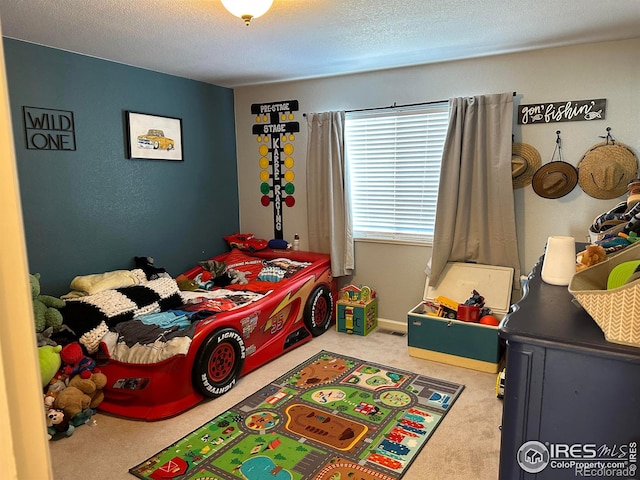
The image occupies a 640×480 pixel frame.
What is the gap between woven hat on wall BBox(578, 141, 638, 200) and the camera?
303 cm

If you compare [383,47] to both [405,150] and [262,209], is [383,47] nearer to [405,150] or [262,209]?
[405,150]

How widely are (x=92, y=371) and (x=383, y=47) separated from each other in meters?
2.91

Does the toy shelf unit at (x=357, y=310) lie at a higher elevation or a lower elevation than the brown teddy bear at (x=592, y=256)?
lower

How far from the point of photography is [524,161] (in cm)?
336

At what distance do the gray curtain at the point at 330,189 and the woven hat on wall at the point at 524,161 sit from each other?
1447mm

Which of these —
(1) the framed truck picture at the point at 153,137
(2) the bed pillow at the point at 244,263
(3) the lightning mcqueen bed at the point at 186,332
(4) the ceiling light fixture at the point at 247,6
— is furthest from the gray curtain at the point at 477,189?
(1) the framed truck picture at the point at 153,137

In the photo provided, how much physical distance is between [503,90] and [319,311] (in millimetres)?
2362

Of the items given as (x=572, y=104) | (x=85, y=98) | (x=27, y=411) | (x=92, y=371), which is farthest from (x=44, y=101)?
(x=572, y=104)

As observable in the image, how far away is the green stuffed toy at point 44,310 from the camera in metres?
2.71

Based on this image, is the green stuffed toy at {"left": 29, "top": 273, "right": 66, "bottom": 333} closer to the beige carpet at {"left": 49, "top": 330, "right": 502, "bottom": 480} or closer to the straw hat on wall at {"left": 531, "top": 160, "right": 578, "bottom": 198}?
the beige carpet at {"left": 49, "top": 330, "right": 502, "bottom": 480}

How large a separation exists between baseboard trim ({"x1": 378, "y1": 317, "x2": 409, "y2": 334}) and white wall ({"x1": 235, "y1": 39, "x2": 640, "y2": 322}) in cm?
4

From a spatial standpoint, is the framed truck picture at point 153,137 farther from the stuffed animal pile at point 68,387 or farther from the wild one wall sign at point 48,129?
the stuffed animal pile at point 68,387

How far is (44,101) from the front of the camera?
10.1 feet

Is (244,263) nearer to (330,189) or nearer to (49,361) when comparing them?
(330,189)
